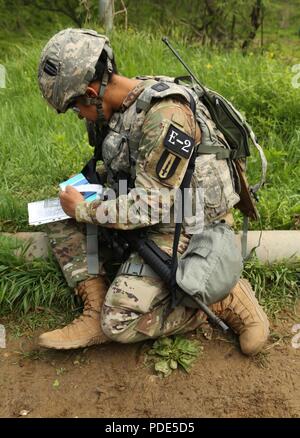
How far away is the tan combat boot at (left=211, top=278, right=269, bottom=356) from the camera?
2652mm

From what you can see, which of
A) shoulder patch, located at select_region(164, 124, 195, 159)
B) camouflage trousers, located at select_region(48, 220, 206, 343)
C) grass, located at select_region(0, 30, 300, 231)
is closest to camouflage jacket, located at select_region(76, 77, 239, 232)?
shoulder patch, located at select_region(164, 124, 195, 159)

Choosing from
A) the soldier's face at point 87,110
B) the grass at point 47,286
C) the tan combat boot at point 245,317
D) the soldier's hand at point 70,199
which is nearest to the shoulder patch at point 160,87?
the soldier's face at point 87,110

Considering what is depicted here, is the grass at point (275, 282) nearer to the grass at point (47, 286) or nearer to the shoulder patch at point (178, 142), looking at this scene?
the grass at point (47, 286)

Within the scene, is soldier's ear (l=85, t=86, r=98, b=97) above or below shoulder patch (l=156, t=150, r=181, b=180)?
above

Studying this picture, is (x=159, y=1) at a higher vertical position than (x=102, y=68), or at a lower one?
lower

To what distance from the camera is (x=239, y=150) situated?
2.71m

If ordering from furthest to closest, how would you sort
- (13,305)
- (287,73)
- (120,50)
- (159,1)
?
(159,1) < (120,50) < (287,73) < (13,305)

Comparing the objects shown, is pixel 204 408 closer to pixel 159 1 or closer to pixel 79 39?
pixel 79 39

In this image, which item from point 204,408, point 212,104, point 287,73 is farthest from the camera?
point 287,73

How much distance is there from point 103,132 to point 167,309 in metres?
0.92

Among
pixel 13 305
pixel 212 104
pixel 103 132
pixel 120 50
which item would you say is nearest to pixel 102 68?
pixel 103 132

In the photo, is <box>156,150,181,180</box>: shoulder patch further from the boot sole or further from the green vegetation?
the green vegetation

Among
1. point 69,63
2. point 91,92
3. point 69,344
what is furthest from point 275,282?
point 69,63

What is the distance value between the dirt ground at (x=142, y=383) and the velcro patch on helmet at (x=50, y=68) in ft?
4.34
